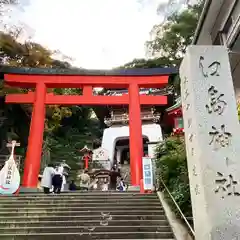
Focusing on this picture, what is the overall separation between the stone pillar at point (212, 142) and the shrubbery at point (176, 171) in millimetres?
2567

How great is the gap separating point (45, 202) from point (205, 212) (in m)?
5.67

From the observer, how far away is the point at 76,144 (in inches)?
1004


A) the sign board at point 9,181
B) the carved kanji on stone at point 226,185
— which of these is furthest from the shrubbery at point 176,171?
the sign board at point 9,181

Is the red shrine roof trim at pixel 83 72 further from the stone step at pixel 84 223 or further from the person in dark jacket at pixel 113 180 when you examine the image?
the stone step at pixel 84 223

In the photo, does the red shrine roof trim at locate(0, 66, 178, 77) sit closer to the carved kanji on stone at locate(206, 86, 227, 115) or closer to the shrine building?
the shrine building

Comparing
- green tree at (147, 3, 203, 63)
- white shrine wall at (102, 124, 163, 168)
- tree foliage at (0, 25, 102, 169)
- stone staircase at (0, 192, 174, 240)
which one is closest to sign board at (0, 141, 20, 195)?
stone staircase at (0, 192, 174, 240)

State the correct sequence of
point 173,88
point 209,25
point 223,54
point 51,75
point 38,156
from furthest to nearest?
point 173,88
point 51,75
point 38,156
point 209,25
point 223,54

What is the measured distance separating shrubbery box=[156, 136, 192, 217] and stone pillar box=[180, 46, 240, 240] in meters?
2.57

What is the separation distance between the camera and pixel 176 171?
7.85 m

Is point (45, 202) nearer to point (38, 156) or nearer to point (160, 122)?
point (38, 156)

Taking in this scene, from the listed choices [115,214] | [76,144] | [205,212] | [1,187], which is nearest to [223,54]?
[205,212]

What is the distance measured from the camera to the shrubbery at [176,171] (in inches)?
258

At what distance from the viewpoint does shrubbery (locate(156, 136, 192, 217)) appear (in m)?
6.54

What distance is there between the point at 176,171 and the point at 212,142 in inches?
162
